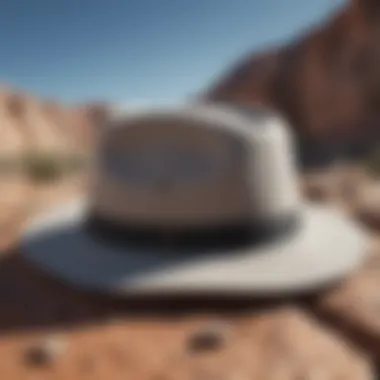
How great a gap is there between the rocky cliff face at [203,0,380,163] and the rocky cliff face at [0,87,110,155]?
79.3 ft

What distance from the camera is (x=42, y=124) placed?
75.5m

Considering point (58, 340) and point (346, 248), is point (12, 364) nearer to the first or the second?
point (58, 340)

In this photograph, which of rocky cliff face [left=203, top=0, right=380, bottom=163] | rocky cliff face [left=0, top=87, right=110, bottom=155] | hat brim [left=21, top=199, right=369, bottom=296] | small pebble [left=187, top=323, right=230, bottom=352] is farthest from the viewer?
rocky cliff face [left=0, top=87, right=110, bottom=155]

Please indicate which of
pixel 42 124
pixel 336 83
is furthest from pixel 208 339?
pixel 42 124

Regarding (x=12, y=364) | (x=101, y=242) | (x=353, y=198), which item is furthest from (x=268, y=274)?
(x=353, y=198)

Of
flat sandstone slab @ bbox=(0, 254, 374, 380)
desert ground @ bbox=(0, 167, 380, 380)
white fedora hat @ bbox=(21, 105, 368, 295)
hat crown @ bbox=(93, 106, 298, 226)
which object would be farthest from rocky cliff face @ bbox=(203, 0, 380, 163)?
flat sandstone slab @ bbox=(0, 254, 374, 380)

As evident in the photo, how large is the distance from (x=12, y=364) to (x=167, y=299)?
91.8 inches

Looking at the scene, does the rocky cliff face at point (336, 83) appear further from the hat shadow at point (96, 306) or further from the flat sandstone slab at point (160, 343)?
the flat sandstone slab at point (160, 343)

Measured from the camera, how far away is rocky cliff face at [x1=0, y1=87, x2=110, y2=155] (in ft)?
222

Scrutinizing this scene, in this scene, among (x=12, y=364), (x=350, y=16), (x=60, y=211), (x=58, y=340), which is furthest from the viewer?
(x=350, y=16)

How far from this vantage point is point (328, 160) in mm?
40219

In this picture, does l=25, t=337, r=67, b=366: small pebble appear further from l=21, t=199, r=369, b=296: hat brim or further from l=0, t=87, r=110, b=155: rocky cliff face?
l=0, t=87, r=110, b=155: rocky cliff face

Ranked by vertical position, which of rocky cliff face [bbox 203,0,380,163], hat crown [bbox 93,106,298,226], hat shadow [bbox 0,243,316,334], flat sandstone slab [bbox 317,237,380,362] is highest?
rocky cliff face [bbox 203,0,380,163]

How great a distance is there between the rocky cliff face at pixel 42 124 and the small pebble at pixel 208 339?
55.9 metres
